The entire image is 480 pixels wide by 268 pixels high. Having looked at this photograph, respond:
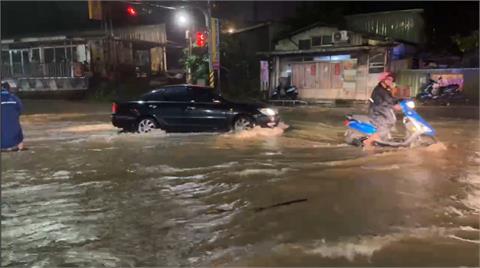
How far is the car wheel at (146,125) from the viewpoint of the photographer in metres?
14.1

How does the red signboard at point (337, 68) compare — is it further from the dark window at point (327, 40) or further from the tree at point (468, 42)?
the tree at point (468, 42)

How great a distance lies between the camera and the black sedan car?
45.0 feet

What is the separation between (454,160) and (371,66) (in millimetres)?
17928

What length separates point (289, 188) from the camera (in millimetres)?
7789

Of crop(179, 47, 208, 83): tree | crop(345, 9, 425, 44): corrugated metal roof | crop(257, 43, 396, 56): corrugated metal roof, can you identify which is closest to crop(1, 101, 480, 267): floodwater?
crop(257, 43, 396, 56): corrugated metal roof

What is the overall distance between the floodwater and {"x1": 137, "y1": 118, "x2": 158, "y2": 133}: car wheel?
1516mm

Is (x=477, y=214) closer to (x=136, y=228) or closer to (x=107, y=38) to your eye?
(x=136, y=228)

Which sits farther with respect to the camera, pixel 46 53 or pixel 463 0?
pixel 46 53

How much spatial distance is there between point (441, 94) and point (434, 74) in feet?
4.30

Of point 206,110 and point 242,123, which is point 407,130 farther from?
point 206,110

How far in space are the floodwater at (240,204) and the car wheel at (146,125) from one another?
1.52 m

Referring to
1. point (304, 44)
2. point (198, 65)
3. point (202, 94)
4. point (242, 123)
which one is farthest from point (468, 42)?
point (202, 94)

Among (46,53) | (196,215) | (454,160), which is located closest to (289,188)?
(196,215)

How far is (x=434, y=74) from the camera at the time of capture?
989 inches
